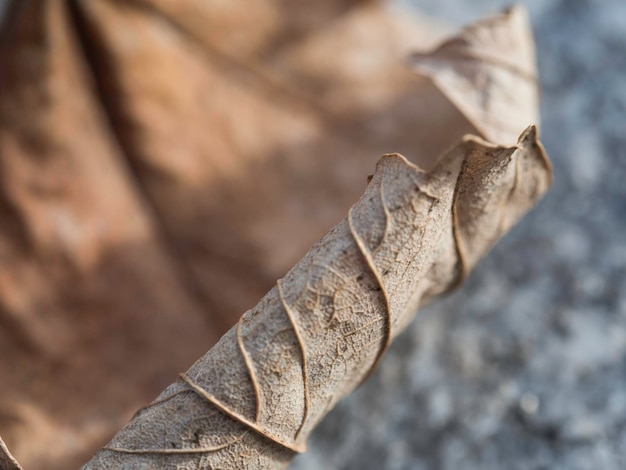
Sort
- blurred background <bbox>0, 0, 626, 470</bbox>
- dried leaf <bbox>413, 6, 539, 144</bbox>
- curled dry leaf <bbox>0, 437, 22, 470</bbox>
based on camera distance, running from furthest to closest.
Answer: blurred background <bbox>0, 0, 626, 470</bbox> < dried leaf <bbox>413, 6, 539, 144</bbox> < curled dry leaf <bbox>0, 437, 22, 470</bbox>

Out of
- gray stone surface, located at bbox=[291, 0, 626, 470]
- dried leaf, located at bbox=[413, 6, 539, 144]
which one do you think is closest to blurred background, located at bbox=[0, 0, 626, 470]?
gray stone surface, located at bbox=[291, 0, 626, 470]

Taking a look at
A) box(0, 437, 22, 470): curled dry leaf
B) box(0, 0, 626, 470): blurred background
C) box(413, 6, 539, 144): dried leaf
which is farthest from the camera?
box(0, 0, 626, 470): blurred background

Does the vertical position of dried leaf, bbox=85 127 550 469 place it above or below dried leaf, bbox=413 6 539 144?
below

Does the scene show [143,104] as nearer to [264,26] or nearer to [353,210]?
[264,26]

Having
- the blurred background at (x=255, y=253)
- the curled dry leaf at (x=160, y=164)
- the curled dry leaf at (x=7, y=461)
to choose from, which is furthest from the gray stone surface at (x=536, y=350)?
the curled dry leaf at (x=7, y=461)

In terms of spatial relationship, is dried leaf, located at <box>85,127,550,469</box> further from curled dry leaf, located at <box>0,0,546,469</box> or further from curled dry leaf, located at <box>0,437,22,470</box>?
curled dry leaf, located at <box>0,0,546,469</box>

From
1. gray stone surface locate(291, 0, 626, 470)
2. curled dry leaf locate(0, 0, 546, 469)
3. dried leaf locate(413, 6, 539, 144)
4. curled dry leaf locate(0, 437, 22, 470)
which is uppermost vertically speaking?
curled dry leaf locate(0, 0, 546, 469)

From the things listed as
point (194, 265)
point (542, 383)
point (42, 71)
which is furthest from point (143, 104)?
point (542, 383)

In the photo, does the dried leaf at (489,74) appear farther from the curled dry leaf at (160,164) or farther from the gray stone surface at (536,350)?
the gray stone surface at (536,350)
